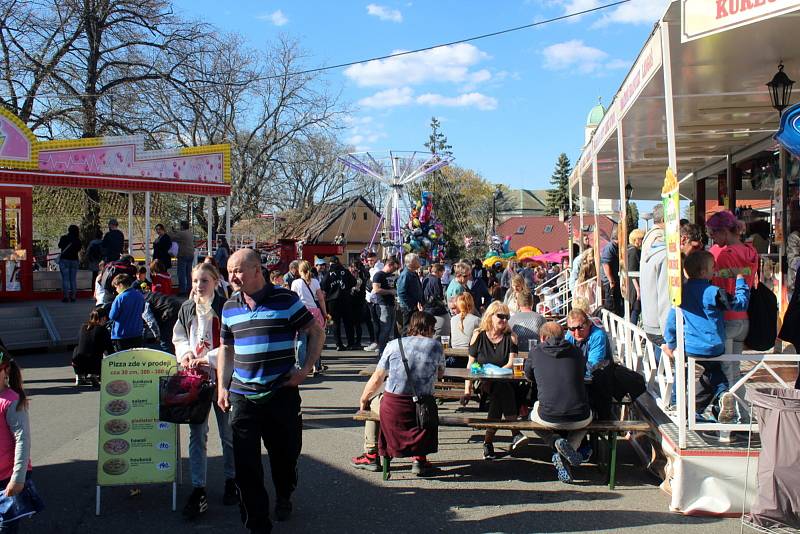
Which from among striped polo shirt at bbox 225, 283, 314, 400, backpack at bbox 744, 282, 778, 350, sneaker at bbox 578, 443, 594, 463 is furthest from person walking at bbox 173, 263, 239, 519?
backpack at bbox 744, 282, 778, 350

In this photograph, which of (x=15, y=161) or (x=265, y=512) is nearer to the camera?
(x=265, y=512)

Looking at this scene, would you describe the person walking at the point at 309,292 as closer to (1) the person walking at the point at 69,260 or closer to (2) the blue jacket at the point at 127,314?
(2) the blue jacket at the point at 127,314

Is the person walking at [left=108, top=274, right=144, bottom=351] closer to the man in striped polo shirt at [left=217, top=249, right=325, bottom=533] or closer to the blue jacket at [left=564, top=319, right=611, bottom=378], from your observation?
the man in striped polo shirt at [left=217, top=249, right=325, bottom=533]

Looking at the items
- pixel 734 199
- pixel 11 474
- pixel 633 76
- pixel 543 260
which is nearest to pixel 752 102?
pixel 633 76

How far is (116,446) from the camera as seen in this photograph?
5.10 meters

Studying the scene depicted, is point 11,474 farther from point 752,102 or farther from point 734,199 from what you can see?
point 734,199

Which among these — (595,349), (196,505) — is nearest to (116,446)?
(196,505)

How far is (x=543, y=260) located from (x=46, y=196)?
939 inches

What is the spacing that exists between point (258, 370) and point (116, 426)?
4.82ft

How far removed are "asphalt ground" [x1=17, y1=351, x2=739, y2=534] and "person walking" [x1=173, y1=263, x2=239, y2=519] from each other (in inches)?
12.4

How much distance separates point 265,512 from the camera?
4.35 metres

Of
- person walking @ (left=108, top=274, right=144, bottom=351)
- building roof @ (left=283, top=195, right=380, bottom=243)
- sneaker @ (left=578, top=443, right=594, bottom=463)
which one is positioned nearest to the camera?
sneaker @ (left=578, top=443, right=594, bottom=463)

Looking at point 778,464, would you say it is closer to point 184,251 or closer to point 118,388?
point 118,388

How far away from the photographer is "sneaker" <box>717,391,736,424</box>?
521 centimetres
